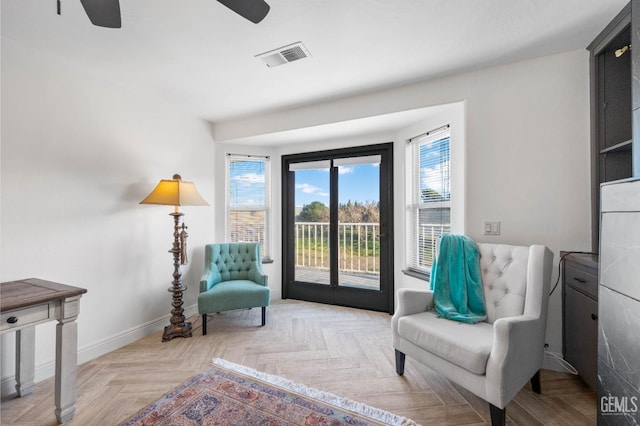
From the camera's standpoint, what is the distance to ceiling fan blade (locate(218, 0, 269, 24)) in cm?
111

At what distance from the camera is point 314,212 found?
12.4 feet

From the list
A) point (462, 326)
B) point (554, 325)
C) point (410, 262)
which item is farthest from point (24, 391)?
point (554, 325)

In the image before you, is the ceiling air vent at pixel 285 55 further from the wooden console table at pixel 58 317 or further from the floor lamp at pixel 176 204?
the wooden console table at pixel 58 317

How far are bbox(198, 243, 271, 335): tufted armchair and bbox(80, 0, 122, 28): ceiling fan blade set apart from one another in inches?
87.6

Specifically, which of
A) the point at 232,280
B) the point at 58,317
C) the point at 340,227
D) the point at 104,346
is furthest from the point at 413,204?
the point at 104,346

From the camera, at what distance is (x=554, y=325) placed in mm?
2121

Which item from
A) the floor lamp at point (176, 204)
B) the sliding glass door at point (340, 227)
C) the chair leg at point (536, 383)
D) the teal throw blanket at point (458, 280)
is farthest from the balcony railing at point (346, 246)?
the floor lamp at point (176, 204)

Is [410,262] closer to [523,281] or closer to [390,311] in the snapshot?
[390,311]

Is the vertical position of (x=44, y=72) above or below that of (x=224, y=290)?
above

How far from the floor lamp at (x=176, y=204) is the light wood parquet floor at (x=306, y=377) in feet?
0.39

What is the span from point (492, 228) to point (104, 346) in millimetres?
3472

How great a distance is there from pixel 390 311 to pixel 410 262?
25.7 inches

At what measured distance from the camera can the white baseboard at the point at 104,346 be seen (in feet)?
6.04
